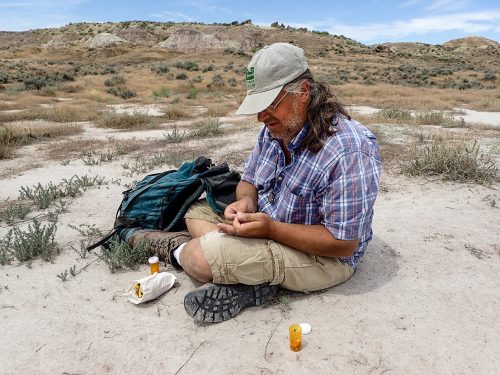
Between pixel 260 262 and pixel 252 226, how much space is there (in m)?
0.23

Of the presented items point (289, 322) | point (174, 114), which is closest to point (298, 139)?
point (289, 322)

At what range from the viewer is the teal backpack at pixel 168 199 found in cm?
311

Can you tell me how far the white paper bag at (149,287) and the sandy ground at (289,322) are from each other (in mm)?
51

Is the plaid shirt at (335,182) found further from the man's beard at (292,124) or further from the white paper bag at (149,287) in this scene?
the white paper bag at (149,287)

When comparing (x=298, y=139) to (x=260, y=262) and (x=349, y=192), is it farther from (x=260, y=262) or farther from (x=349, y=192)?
(x=260, y=262)

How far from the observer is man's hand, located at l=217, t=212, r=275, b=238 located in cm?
219

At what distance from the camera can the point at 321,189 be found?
217 cm

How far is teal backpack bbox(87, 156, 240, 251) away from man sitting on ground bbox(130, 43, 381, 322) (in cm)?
55

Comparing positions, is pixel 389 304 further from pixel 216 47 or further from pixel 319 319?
pixel 216 47

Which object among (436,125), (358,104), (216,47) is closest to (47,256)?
(436,125)

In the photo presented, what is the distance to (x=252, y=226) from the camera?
7.22 feet

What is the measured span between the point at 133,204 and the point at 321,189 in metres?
1.71

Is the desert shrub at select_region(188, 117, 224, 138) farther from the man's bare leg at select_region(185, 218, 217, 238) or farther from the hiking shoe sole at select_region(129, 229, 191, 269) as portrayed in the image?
the man's bare leg at select_region(185, 218, 217, 238)

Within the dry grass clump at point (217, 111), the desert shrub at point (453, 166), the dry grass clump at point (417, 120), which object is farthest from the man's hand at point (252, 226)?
the dry grass clump at point (217, 111)
